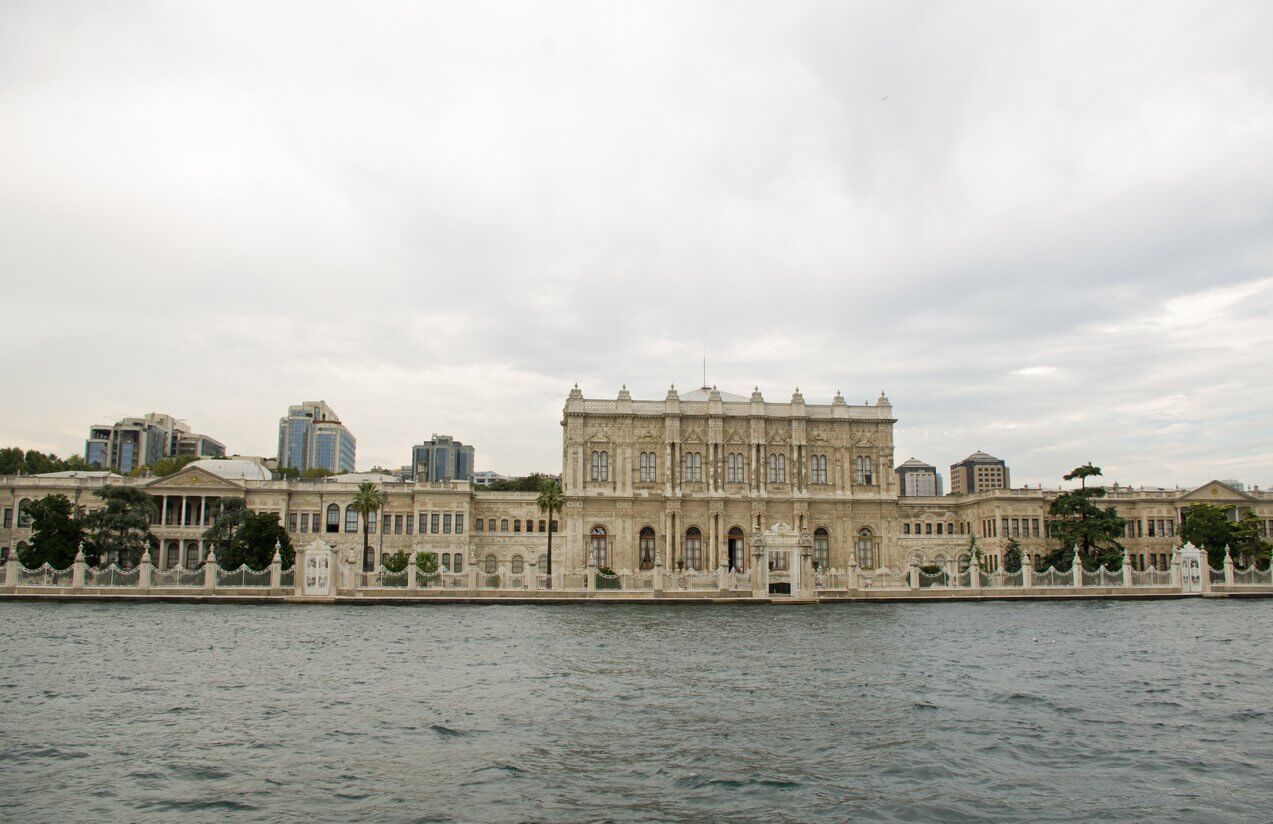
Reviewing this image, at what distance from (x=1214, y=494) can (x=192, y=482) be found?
210 ft

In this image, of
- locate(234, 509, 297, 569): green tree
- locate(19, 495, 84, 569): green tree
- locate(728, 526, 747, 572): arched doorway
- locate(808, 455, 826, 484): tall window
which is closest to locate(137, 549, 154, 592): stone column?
locate(234, 509, 297, 569): green tree

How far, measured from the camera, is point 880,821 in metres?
10.9

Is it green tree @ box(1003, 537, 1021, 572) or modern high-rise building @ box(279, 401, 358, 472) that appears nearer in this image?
green tree @ box(1003, 537, 1021, 572)

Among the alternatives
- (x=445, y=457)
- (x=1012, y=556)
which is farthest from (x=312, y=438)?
(x=1012, y=556)

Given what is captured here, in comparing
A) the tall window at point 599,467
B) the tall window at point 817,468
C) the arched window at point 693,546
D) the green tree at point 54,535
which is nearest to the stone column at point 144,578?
the green tree at point 54,535

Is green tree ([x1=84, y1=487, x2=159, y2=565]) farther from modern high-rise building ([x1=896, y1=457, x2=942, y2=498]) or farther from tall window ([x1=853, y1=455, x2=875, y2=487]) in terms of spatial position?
modern high-rise building ([x1=896, y1=457, x2=942, y2=498])

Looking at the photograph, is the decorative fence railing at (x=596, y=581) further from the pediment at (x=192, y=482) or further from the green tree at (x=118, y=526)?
the pediment at (x=192, y=482)

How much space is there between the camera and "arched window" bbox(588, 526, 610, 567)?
60625mm

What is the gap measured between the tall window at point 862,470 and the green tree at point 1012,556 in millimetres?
9338

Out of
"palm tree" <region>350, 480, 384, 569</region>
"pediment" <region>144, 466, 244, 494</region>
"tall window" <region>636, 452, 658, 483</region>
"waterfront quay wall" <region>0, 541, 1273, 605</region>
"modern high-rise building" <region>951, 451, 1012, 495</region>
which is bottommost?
"waterfront quay wall" <region>0, 541, 1273, 605</region>

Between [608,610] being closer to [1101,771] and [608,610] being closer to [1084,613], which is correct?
[1084,613]

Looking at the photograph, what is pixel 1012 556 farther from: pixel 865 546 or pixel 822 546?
pixel 822 546

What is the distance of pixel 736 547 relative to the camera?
6159cm

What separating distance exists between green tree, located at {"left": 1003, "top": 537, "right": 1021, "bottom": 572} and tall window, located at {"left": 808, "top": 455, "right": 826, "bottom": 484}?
39.3ft
